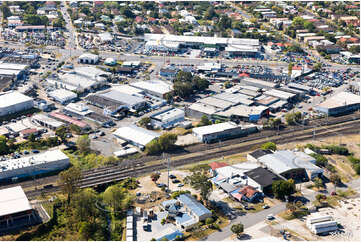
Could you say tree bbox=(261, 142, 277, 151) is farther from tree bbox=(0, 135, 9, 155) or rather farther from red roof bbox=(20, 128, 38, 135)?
tree bbox=(0, 135, 9, 155)

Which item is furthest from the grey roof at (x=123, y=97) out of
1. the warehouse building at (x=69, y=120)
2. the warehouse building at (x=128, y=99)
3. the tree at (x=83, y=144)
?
the tree at (x=83, y=144)

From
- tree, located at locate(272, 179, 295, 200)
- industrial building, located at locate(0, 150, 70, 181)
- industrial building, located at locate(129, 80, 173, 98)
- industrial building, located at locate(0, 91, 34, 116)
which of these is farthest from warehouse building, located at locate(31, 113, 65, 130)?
tree, located at locate(272, 179, 295, 200)

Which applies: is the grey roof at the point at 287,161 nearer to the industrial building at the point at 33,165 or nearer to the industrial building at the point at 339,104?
the industrial building at the point at 339,104

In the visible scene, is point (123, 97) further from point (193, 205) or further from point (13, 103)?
point (193, 205)

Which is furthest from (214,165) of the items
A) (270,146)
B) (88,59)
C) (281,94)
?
(88,59)

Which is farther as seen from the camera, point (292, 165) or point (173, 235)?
point (292, 165)

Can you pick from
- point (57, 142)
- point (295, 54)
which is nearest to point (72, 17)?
point (295, 54)
